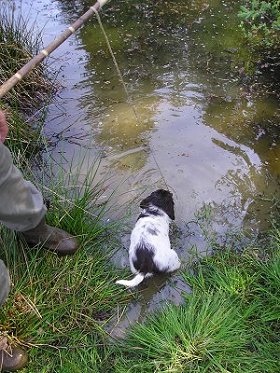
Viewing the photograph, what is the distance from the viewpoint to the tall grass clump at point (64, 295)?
2.81m

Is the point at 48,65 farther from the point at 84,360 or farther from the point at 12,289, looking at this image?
the point at 84,360

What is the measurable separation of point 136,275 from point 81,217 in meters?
0.64

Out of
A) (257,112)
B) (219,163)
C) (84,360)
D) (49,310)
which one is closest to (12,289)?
(49,310)

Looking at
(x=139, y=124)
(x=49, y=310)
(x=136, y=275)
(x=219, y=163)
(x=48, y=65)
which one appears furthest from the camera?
(x=48, y=65)

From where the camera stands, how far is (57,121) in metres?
5.14

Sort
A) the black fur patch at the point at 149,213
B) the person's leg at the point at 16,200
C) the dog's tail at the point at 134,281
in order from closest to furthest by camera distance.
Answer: the person's leg at the point at 16,200 → the dog's tail at the point at 134,281 → the black fur patch at the point at 149,213

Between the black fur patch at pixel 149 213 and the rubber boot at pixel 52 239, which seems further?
the black fur patch at pixel 149 213

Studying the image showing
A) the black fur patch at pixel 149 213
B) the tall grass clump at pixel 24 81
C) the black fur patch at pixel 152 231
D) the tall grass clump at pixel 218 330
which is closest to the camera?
the tall grass clump at pixel 218 330

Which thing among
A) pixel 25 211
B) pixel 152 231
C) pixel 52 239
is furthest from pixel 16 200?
pixel 152 231

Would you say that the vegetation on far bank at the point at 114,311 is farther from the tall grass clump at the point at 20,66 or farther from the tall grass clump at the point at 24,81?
the tall grass clump at the point at 20,66

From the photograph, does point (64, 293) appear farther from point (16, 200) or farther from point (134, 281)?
point (16, 200)

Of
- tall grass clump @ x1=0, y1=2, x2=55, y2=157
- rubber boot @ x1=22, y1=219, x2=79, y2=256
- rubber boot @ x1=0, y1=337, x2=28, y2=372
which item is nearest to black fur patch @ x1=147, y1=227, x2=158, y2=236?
rubber boot @ x1=22, y1=219, x2=79, y2=256

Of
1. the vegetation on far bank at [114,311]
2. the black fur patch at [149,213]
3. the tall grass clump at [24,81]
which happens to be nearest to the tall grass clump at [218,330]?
the vegetation on far bank at [114,311]

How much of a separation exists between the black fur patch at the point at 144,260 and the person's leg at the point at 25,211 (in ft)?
1.66
